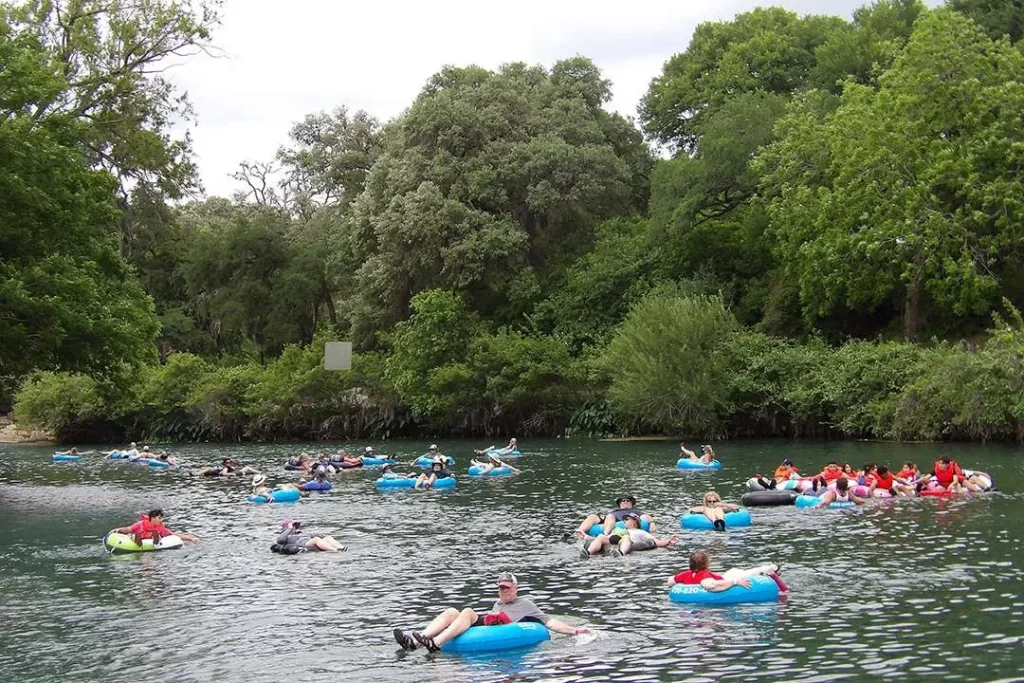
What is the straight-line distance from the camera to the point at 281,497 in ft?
119

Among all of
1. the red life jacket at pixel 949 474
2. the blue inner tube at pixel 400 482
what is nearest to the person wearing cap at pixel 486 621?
the red life jacket at pixel 949 474

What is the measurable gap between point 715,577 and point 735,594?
0.45 metres

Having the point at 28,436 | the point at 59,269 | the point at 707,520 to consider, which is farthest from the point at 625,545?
the point at 28,436

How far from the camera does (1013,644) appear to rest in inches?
614

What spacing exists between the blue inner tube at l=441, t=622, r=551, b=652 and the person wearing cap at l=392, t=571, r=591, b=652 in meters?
0.11

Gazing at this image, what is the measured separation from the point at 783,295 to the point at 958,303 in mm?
10526

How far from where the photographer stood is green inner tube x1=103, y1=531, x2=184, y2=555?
26.3m

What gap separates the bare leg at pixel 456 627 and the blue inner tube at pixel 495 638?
6 cm

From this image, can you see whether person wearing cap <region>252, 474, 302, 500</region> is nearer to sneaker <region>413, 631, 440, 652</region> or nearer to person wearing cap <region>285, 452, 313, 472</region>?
person wearing cap <region>285, 452, 313, 472</region>

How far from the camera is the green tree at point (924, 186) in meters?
49.7

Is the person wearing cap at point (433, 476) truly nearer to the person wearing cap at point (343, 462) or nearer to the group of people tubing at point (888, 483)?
the person wearing cap at point (343, 462)

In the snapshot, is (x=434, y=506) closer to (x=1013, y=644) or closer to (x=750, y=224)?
(x=1013, y=644)

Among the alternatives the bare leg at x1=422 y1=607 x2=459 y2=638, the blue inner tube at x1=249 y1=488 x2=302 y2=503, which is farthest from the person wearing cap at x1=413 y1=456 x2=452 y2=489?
the bare leg at x1=422 y1=607 x2=459 y2=638

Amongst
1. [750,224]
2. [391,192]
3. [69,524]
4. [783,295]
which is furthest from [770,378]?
[69,524]
